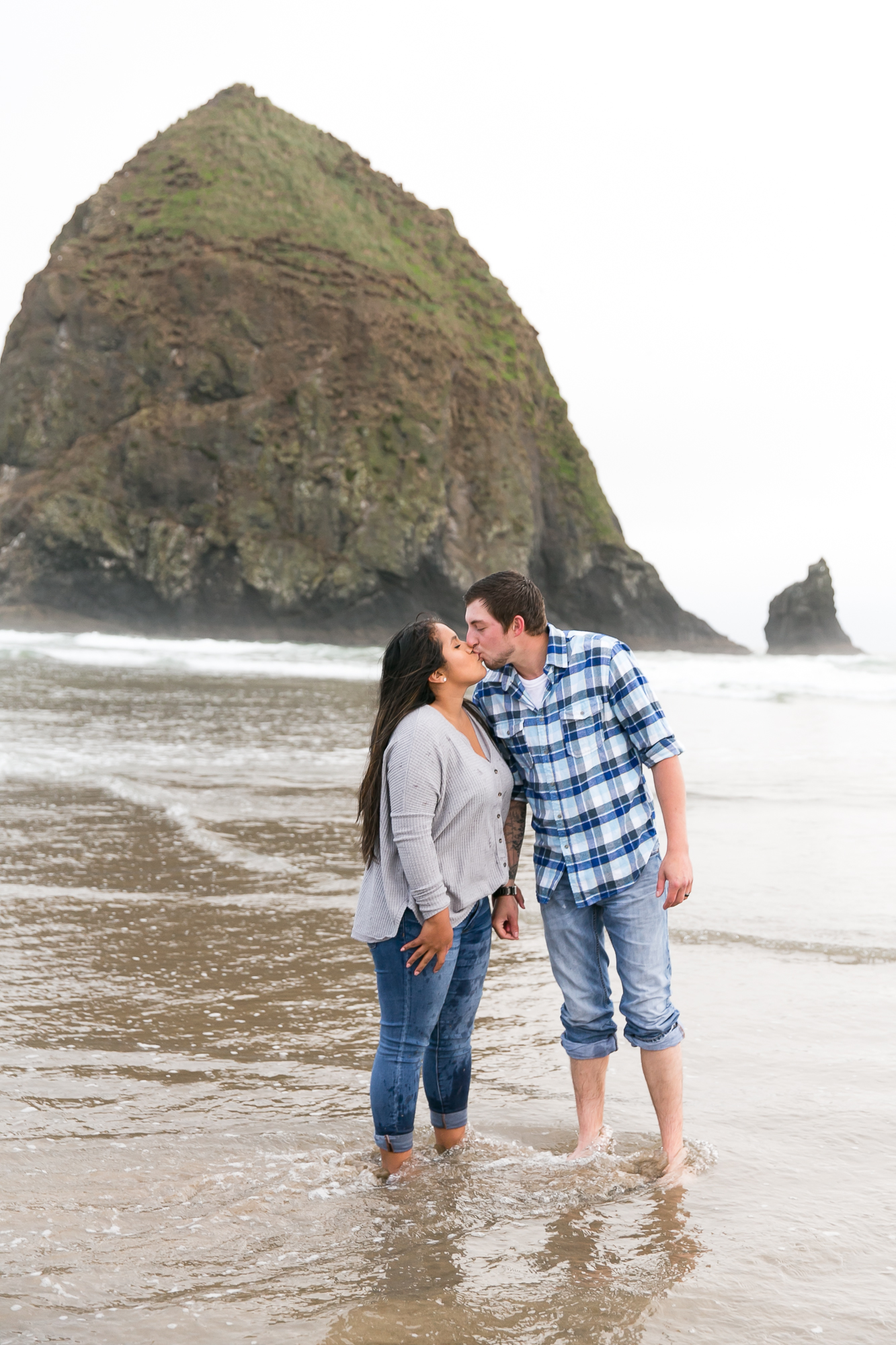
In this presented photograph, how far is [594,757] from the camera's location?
2.93m

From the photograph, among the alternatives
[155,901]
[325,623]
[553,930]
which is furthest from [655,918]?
[325,623]

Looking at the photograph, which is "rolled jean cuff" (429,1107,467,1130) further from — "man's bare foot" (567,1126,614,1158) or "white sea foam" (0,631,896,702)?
"white sea foam" (0,631,896,702)

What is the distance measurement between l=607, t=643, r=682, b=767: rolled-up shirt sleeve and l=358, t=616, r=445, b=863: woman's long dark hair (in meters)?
0.53

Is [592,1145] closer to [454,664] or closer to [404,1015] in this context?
[404,1015]

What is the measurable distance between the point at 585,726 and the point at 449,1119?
1.24 metres

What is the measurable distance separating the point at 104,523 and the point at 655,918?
164 ft

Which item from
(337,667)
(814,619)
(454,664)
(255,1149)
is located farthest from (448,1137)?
(814,619)

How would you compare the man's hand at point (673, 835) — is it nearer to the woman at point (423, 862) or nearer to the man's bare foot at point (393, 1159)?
the woman at point (423, 862)

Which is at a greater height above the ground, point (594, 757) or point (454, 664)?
point (454, 664)

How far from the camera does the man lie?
2912 mm

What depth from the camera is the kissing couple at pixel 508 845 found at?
2.75 meters

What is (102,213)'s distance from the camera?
57.4 m

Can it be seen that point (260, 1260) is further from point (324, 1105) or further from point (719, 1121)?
point (719, 1121)

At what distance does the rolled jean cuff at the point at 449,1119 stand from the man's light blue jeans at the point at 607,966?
1.23ft
